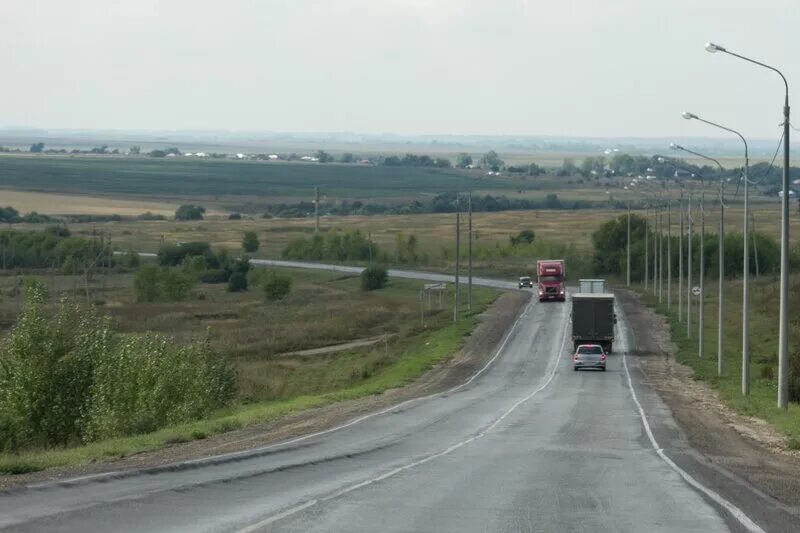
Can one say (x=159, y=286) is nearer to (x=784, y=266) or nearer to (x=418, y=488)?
(x=784, y=266)

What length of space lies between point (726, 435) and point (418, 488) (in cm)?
1378

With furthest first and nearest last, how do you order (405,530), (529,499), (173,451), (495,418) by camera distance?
(495,418), (173,451), (529,499), (405,530)

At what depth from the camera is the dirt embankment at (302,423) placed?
18.7 meters

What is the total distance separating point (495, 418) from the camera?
32.3 metres

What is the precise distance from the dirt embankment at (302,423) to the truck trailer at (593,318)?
4.54 m

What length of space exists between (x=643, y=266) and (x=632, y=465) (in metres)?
94.7

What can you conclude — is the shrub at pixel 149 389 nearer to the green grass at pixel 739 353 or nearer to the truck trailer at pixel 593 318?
the green grass at pixel 739 353

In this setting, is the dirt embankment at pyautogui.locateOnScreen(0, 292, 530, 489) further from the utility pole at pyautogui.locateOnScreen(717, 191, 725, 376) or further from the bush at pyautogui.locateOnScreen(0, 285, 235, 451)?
the utility pole at pyautogui.locateOnScreen(717, 191, 725, 376)

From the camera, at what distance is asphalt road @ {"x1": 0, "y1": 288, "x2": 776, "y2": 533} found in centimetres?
1294

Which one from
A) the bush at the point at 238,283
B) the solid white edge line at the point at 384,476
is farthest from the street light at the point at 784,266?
the bush at the point at 238,283

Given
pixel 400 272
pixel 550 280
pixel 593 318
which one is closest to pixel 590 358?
pixel 593 318

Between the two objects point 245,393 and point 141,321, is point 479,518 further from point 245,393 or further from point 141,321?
point 141,321

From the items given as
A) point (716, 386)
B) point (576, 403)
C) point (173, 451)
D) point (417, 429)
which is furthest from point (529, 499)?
point (716, 386)

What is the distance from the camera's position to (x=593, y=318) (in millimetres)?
61250
